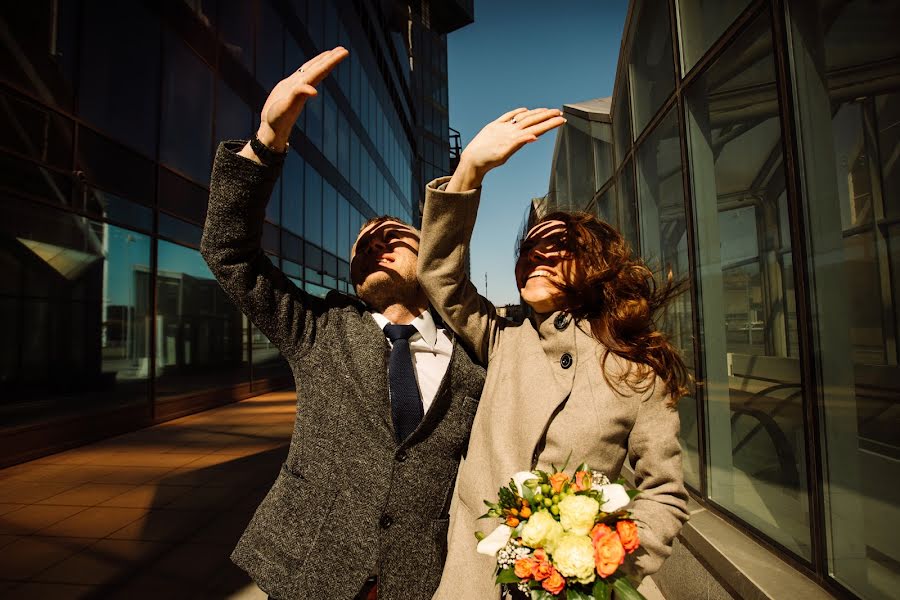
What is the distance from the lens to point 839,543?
91.4 inches

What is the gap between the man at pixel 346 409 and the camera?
1.44 m

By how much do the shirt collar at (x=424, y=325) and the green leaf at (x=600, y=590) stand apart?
2.84 feet

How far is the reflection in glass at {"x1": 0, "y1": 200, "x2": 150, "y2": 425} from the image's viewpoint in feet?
22.2

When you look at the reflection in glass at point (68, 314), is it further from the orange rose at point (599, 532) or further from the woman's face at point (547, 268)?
the orange rose at point (599, 532)

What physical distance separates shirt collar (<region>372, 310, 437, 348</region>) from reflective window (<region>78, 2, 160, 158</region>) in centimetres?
764

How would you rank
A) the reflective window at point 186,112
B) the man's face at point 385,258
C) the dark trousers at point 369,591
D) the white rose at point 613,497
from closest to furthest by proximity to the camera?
the white rose at point 613,497 < the dark trousers at point 369,591 < the man's face at point 385,258 < the reflective window at point 186,112

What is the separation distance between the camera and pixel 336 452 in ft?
5.11

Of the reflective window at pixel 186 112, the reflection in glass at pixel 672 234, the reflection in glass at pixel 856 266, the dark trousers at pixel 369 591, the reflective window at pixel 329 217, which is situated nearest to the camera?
the dark trousers at pixel 369 591

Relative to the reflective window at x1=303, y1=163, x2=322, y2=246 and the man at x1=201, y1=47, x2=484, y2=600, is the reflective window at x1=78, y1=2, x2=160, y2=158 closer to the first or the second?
the reflective window at x1=303, y1=163, x2=322, y2=246

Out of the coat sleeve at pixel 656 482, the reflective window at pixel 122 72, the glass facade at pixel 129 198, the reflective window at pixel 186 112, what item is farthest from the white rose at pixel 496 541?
the reflective window at pixel 186 112

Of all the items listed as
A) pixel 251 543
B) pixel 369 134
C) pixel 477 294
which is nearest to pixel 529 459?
pixel 477 294

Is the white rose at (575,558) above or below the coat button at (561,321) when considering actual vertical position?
below

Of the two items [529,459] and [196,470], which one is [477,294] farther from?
[196,470]

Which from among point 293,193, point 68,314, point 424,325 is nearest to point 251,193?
point 424,325
